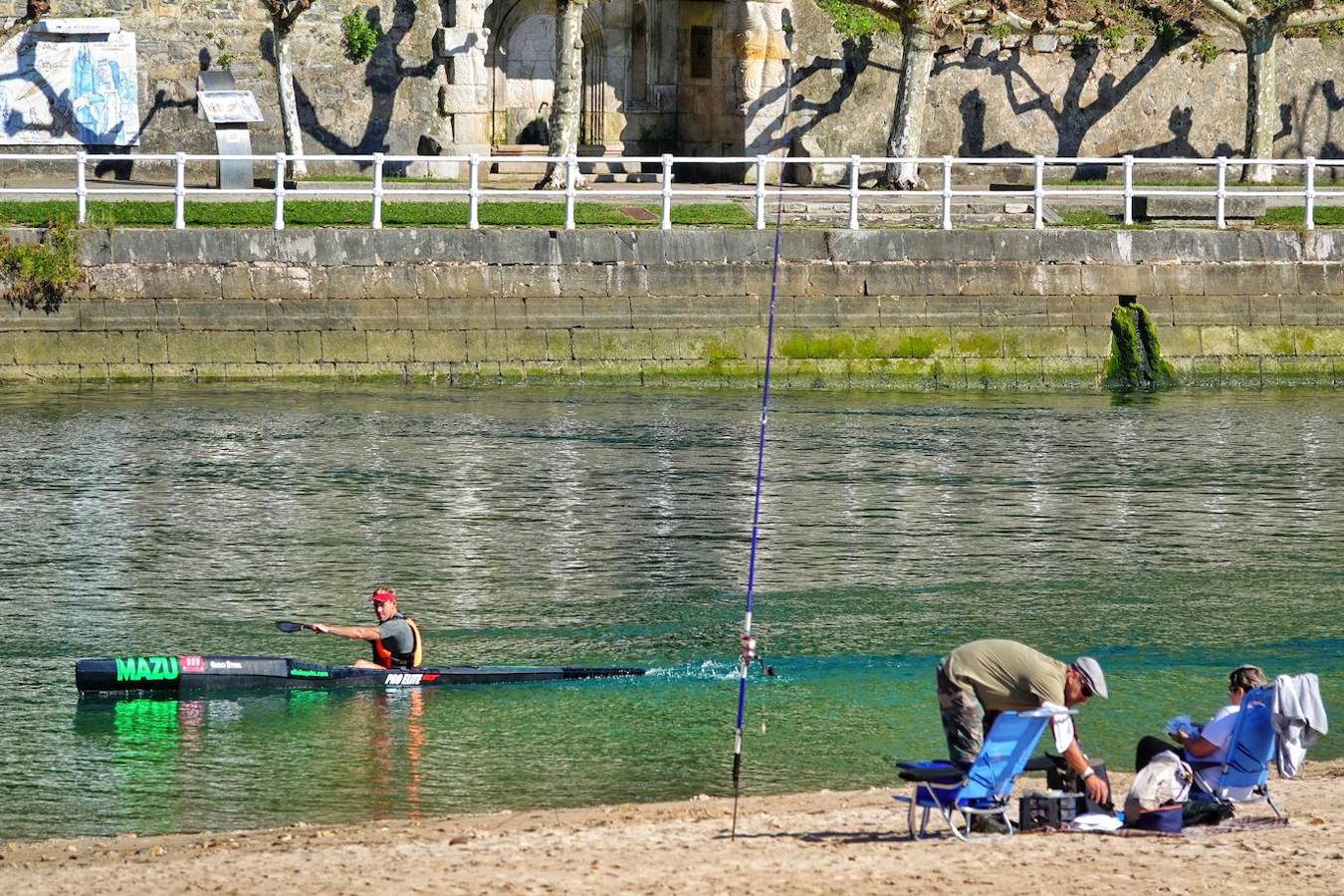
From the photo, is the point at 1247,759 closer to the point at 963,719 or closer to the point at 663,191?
the point at 963,719

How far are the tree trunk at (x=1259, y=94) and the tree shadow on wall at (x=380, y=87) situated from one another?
14.1 metres

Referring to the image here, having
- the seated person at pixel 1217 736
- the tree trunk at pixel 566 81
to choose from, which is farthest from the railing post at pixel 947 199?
the seated person at pixel 1217 736

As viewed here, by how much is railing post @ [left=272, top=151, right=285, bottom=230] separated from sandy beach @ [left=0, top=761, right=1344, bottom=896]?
56.6 ft

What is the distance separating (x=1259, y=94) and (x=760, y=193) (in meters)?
11.5

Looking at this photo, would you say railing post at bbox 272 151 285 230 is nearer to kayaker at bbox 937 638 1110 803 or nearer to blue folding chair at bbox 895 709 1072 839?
kayaker at bbox 937 638 1110 803

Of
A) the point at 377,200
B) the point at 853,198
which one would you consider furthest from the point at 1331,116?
the point at 377,200

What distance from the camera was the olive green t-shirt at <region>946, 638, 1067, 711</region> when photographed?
1055cm

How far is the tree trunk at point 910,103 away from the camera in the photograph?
3450cm

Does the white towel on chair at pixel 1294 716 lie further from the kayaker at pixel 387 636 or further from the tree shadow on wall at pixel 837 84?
the tree shadow on wall at pixel 837 84

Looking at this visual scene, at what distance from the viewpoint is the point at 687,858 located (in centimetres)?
1038

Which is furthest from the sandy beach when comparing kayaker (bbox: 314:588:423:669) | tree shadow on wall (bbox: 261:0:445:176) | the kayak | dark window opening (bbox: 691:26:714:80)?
dark window opening (bbox: 691:26:714:80)

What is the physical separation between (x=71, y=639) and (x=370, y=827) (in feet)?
17.3

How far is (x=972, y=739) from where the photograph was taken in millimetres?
10750

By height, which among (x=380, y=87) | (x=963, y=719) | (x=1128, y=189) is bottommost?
(x=963, y=719)
